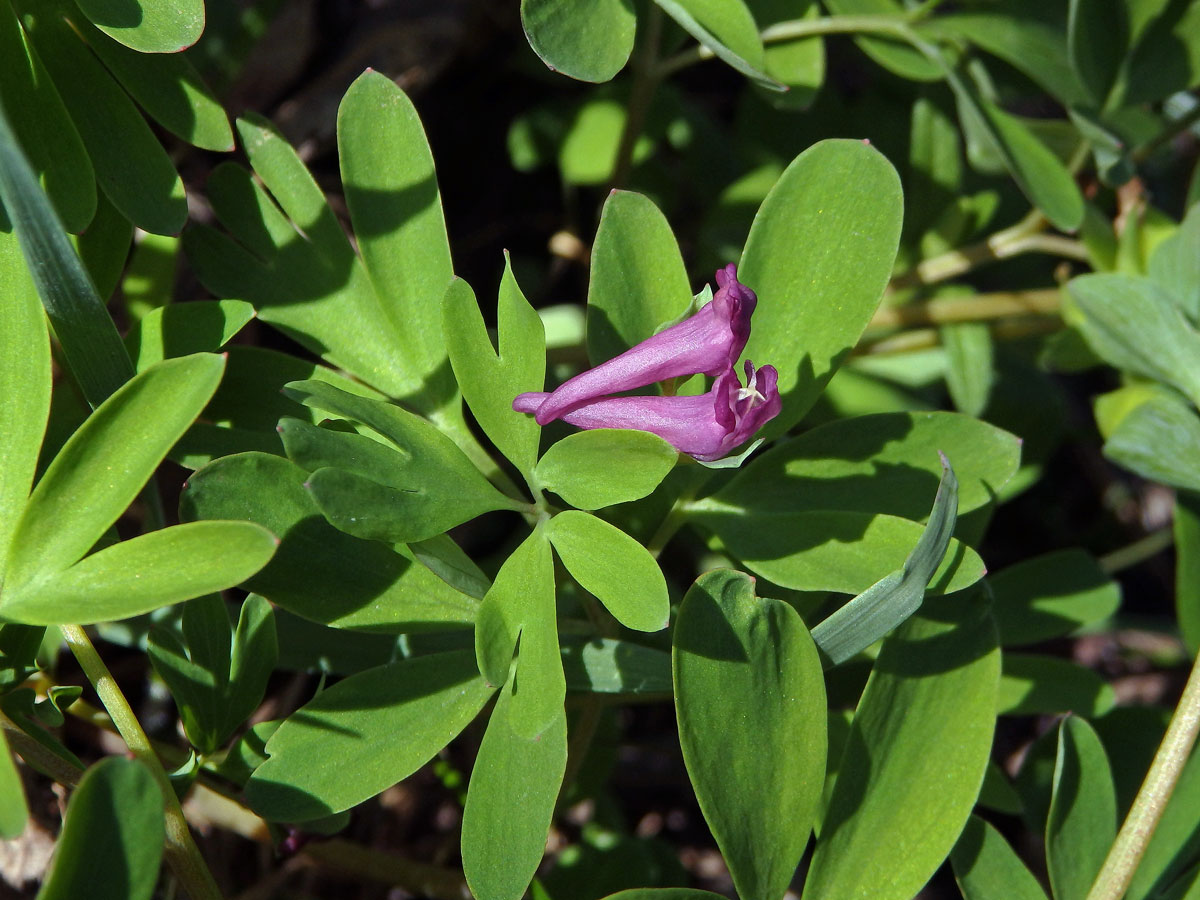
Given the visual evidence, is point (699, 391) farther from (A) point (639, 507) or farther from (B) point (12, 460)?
(B) point (12, 460)

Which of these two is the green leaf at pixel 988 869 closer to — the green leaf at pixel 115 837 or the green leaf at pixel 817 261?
the green leaf at pixel 817 261

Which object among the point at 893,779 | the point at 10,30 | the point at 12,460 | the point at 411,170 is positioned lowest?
the point at 893,779

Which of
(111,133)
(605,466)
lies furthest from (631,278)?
(111,133)

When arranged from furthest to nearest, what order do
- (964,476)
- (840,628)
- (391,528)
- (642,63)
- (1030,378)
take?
(1030,378) < (642,63) < (964,476) < (840,628) < (391,528)

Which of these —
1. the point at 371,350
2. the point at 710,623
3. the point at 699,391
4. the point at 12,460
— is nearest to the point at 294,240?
the point at 371,350

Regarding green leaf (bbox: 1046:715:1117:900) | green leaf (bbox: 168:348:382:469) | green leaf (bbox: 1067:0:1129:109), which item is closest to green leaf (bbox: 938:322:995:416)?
green leaf (bbox: 1067:0:1129:109)

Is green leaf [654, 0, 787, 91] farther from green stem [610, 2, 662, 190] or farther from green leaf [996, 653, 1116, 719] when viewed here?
green leaf [996, 653, 1116, 719]

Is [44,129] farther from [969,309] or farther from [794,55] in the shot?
[969,309]
